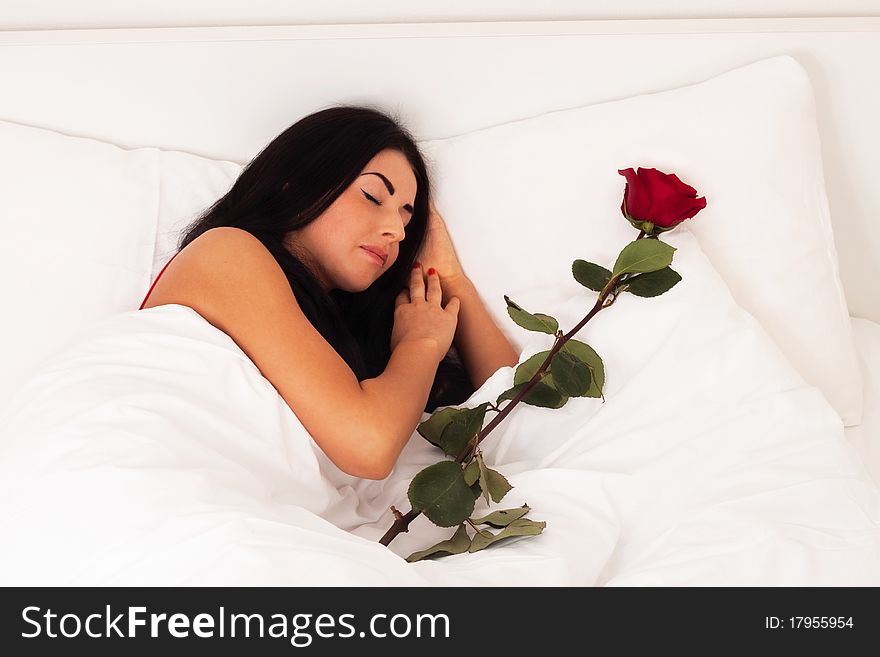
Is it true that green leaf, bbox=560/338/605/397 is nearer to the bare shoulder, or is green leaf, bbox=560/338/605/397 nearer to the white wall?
the bare shoulder

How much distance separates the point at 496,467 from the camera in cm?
108

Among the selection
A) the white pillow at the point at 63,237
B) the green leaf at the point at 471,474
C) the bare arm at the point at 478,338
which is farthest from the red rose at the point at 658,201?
the white pillow at the point at 63,237

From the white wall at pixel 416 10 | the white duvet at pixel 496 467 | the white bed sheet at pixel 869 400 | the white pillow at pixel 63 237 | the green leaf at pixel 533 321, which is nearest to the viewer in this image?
the white duvet at pixel 496 467

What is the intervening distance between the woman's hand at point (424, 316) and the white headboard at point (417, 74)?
0.28m

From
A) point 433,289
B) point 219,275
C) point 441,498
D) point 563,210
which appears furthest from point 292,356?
point 563,210

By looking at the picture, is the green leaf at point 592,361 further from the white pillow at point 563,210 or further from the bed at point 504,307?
the white pillow at point 563,210

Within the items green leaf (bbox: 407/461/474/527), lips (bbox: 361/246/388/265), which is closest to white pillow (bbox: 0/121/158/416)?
lips (bbox: 361/246/388/265)

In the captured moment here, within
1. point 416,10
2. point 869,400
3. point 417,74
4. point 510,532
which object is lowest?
point 869,400

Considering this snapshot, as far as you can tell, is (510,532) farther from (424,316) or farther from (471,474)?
(424,316)

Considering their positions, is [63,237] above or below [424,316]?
above

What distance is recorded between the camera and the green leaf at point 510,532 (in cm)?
88

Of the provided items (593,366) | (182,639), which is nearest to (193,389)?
(182,639)

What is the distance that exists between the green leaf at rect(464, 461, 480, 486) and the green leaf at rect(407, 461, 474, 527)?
→ 1cm

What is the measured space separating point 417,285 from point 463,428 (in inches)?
14.7
